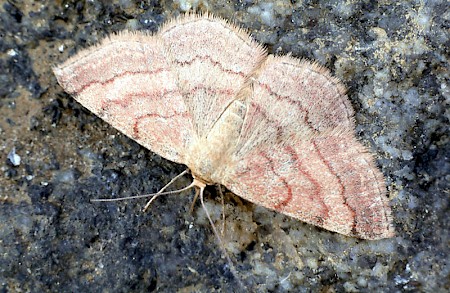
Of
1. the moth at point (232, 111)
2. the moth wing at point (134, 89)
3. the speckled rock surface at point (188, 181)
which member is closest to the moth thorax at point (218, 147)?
the moth at point (232, 111)

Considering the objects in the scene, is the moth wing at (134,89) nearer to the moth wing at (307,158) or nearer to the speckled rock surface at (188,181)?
the speckled rock surface at (188,181)

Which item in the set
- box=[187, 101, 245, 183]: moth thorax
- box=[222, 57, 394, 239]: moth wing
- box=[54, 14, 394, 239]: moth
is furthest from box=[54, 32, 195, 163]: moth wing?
box=[222, 57, 394, 239]: moth wing

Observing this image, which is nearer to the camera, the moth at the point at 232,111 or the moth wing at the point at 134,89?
the moth at the point at 232,111

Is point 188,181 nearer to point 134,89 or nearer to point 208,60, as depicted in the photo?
point 134,89

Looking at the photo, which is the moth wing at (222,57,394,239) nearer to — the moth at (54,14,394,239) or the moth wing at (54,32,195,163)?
the moth at (54,14,394,239)

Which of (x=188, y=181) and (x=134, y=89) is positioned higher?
(x=134, y=89)

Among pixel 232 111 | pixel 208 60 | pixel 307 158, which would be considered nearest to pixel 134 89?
pixel 208 60
